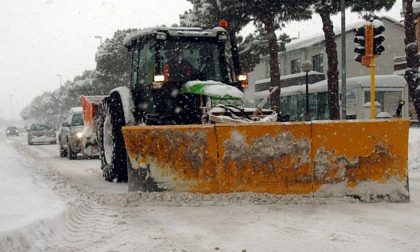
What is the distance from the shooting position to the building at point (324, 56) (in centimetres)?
2998

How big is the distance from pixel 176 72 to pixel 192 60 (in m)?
0.36

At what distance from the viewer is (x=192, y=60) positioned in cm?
823

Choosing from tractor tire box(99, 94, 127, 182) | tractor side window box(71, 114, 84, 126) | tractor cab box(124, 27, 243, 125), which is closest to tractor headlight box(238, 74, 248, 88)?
tractor cab box(124, 27, 243, 125)

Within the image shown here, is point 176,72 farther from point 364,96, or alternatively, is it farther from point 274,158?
point 364,96

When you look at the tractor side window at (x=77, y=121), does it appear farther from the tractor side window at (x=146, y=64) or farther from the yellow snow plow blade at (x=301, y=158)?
the yellow snow plow blade at (x=301, y=158)

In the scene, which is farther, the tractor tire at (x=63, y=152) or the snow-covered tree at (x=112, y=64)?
the snow-covered tree at (x=112, y=64)

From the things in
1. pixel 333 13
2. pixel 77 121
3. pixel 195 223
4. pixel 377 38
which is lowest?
pixel 195 223

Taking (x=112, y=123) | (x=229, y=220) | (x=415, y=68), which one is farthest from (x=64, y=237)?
(x=415, y=68)

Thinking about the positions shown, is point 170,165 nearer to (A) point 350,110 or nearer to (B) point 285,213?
(B) point 285,213

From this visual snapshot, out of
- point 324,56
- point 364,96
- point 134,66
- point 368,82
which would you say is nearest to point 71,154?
point 134,66

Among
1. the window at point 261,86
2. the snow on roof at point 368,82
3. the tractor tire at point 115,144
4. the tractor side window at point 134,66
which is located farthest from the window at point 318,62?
the tractor tire at point 115,144

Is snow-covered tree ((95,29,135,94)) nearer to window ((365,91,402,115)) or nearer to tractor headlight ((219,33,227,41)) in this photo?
window ((365,91,402,115))

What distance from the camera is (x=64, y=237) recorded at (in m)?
4.45

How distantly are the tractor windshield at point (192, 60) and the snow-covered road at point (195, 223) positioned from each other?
2.29 m
